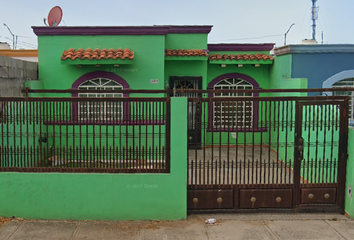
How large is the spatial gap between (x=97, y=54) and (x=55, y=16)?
3.11 m

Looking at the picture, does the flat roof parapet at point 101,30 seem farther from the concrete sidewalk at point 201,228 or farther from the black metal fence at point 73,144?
the concrete sidewalk at point 201,228

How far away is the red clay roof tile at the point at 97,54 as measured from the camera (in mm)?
10672

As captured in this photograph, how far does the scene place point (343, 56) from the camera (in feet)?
37.3

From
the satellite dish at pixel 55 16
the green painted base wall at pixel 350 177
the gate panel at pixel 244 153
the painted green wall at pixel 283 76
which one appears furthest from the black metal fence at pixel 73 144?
the satellite dish at pixel 55 16

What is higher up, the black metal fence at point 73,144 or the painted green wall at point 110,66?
the painted green wall at point 110,66

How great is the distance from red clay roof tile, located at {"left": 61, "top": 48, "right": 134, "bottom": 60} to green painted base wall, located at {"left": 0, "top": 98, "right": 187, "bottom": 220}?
5.03 metres

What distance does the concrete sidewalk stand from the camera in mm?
5875

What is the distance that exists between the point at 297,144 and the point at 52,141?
15.0 feet

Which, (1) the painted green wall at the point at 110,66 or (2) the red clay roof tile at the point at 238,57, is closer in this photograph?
(1) the painted green wall at the point at 110,66

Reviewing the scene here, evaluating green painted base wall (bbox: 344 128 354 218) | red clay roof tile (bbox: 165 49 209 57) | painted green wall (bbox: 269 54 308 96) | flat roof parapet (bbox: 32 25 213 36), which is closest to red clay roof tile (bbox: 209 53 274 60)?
painted green wall (bbox: 269 54 308 96)

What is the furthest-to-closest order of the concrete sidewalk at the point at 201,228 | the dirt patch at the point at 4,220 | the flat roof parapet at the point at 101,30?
1. the flat roof parapet at the point at 101,30
2. the dirt patch at the point at 4,220
3. the concrete sidewalk at the point at 201,228

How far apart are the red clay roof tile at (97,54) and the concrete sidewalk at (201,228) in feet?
18.4

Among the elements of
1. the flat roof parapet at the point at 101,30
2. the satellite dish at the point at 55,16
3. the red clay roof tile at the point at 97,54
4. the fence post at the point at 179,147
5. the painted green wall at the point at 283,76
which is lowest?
the fence post at the point at 179,147

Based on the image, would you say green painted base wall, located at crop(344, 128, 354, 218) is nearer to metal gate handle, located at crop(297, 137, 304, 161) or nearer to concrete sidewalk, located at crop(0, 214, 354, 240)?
concrete sidewalk, located at crop(0, 214, 354, 240)
